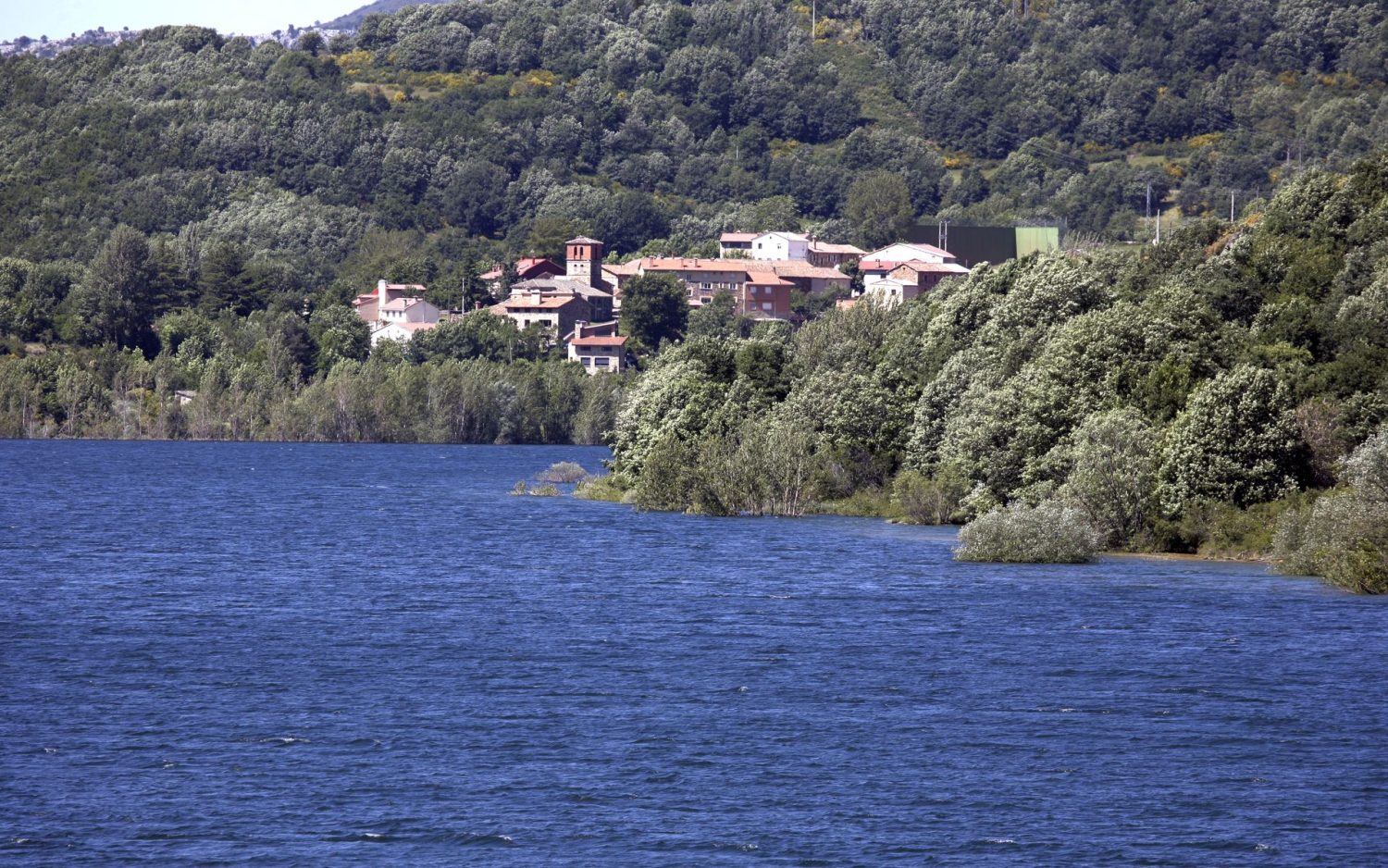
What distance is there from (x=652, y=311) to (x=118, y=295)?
174 feet

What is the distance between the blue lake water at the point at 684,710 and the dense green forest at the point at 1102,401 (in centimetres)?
290

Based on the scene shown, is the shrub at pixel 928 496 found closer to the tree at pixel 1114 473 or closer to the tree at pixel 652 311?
the tree at pixel 1114 473

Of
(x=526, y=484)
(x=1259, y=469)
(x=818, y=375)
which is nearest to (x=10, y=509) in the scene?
(x=526, y=484)

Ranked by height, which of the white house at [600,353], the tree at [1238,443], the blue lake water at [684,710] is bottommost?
the blue lake water at [684,710]

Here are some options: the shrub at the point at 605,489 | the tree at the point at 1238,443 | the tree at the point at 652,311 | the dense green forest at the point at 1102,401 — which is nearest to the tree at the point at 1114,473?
the dense green forest at the point at 1102,401

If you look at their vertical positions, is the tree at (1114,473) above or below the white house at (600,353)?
below

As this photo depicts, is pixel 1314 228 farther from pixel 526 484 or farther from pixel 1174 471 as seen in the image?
pixel 526 484

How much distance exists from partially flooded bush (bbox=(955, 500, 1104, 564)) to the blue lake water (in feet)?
3.00

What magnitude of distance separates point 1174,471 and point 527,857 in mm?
39488

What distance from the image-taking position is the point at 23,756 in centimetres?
3222

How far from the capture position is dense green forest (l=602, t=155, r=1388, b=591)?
2389 inches

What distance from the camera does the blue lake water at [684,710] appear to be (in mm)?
27938

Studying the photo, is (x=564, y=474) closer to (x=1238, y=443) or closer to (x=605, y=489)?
(x=605, y=489)

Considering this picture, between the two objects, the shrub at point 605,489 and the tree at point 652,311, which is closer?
the shrub at point 605,489
